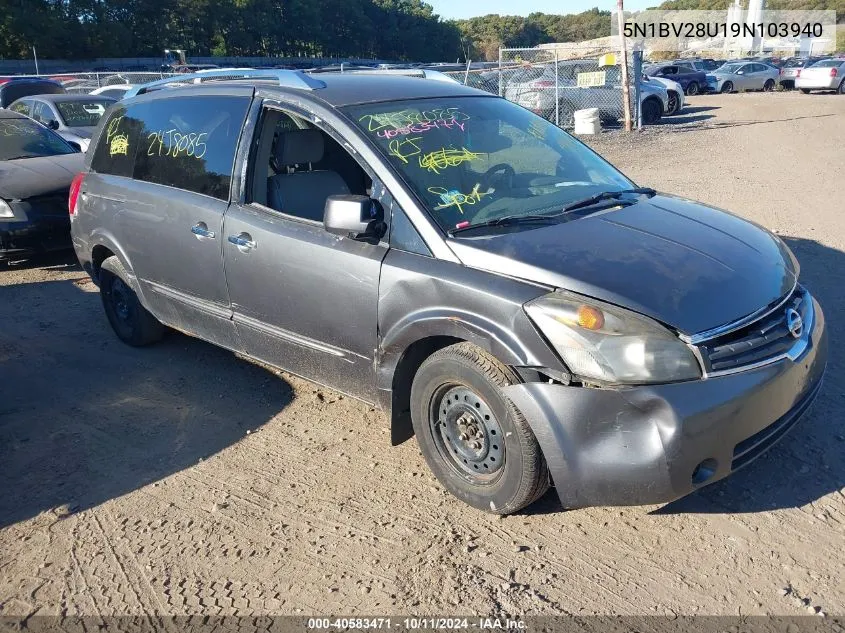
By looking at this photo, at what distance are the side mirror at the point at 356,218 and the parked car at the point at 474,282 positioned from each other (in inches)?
0.4

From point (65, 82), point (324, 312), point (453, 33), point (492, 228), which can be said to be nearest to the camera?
point (492, 228)

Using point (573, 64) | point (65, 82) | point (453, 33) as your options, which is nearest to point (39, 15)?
point (65, 82)

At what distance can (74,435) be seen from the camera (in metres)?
4.34

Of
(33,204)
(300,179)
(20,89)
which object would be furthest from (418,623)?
(20,89)

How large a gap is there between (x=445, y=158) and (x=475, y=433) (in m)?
1.43

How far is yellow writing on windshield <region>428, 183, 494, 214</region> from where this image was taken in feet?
11.5

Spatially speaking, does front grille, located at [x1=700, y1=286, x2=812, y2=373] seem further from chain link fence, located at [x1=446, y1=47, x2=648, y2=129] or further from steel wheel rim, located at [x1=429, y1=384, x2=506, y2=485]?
chain link fence, located at [x1=446, y1=47, x2=648, y2=129]

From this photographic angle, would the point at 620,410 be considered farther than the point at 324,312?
No

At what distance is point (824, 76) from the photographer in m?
30.8

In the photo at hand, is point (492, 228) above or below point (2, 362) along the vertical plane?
above

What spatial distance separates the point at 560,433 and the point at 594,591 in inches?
24.5

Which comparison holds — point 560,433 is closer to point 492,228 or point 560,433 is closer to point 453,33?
point 492,228

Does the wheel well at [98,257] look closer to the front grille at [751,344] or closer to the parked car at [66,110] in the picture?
the front grille at [751,344]

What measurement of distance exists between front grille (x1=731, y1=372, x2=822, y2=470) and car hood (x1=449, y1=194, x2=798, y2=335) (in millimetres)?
484
